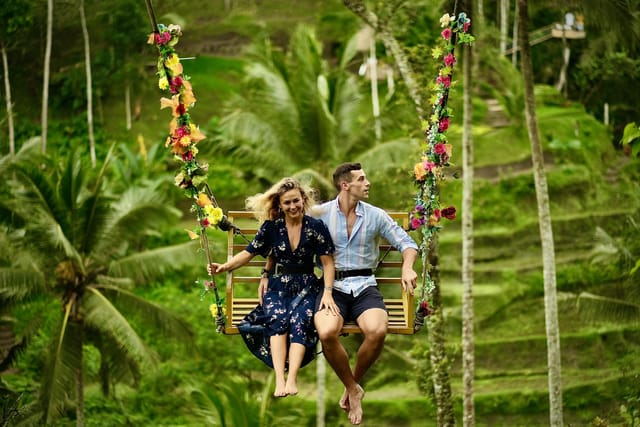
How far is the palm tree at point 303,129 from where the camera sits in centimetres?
1642

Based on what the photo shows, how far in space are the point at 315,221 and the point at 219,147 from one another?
980cm

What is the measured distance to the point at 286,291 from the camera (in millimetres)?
7340

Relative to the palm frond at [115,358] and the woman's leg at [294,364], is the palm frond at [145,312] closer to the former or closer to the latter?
the palm frond at [115,358]

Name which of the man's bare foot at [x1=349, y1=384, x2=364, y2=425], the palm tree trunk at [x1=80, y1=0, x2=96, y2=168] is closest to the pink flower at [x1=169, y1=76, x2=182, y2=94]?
the man's bare foot at [x1=349, y1=384, x2=364, y2=425]

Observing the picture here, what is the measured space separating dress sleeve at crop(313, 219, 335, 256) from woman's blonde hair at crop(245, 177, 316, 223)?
128mm

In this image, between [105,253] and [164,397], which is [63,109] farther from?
[105,253]

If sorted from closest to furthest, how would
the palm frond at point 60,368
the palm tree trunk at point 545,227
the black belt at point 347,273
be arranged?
the black belt at point 347,273
the palm tree trunk at point 545,227
the palm frond at point 60,368

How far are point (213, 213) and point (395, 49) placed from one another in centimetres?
769

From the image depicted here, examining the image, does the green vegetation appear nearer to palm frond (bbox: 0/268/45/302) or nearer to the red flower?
palm frond (bbox: 0/268/45/302)

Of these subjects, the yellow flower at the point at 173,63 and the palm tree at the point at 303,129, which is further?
the palm tree at the point at 303,129

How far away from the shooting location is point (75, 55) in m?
28.0

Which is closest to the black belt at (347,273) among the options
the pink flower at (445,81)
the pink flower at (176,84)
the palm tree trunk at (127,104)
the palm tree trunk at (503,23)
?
the pink flower at (445,81)

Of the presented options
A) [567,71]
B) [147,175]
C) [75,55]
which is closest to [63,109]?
[75,55]

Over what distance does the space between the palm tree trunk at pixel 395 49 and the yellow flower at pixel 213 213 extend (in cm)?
724
